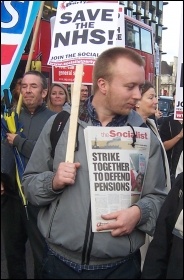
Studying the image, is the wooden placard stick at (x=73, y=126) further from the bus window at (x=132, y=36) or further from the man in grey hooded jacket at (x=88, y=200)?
the bus window at (x=132, y=36)

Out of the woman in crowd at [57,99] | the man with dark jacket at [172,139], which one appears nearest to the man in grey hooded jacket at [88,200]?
the man with dark jacket at [172,139]

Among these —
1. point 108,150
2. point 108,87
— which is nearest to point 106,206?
point 108,150

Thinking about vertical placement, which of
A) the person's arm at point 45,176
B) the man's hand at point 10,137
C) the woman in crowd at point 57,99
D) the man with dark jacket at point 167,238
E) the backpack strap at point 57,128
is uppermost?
the woman in crowd at point 57,99

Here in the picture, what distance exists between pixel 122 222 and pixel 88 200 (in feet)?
0.59

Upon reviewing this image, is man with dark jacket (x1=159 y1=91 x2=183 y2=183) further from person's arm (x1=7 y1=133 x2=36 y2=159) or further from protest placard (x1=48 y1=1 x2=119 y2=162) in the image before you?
protest placard (x1=48 y1=1 x2=119 y2=162)

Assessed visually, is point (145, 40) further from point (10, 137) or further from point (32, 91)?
point (10, 137)

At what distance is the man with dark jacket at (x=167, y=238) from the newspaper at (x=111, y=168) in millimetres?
191

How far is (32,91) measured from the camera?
3.72 m

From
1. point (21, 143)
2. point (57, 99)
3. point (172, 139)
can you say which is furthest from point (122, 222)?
point (57, 99)

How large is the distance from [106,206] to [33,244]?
144 centimetres

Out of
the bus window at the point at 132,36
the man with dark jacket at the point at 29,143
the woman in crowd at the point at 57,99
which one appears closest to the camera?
the man with dark jacket at the point at 29,143

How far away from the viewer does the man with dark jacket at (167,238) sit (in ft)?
6.16

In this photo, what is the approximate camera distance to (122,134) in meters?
2.11

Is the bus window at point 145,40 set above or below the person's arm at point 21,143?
above
